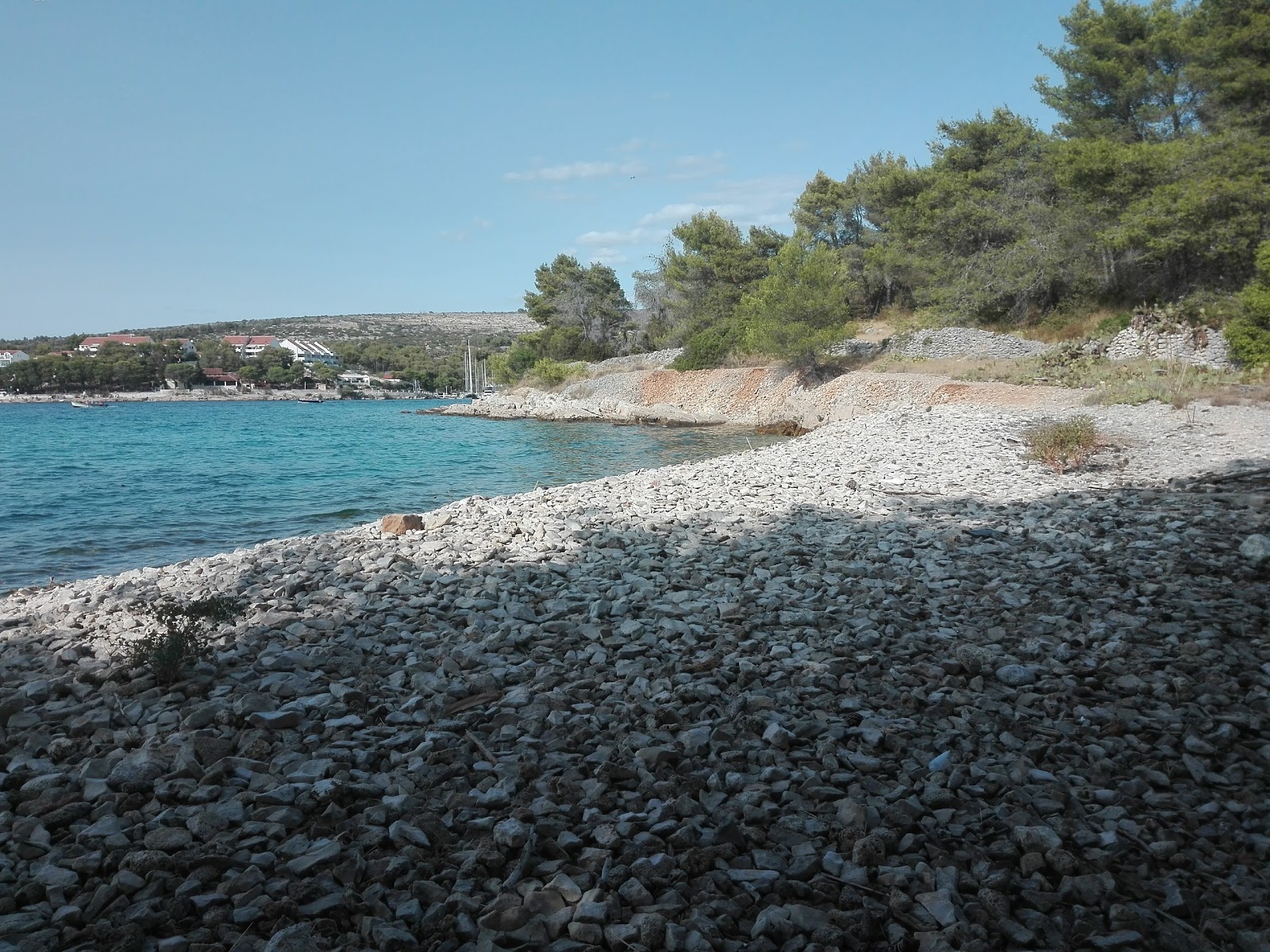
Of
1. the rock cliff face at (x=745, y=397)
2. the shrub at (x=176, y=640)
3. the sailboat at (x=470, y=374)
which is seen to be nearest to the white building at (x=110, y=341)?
the sailboat at (x=470, y=374)

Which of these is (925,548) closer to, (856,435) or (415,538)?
(415,538)

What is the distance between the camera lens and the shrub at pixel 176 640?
3.72 metres

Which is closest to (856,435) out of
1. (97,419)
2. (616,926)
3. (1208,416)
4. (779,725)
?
(1208,416)

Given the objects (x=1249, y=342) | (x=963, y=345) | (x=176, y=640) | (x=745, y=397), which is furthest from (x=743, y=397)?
(x=176, y=640)

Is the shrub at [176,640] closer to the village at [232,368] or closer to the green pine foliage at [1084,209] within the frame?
the green pine foliage at [1084,209]

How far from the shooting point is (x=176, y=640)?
12.4 ft

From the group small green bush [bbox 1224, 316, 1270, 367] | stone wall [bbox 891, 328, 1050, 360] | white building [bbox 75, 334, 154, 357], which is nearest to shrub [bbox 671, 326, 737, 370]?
stone wall [bbox 891, 328, 1050, 360]

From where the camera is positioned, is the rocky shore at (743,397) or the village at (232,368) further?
the village at (232,368)

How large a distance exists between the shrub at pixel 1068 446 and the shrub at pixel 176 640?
31.1ft

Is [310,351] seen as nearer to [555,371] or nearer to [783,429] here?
[555,371]

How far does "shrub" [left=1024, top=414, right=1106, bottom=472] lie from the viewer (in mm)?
9906

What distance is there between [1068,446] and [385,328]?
5512 inches

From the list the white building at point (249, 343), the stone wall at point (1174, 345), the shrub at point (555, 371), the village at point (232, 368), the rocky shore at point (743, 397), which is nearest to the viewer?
the stone wall at point (1174, 345)

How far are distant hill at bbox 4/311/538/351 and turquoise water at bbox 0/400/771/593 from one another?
3417 inches
